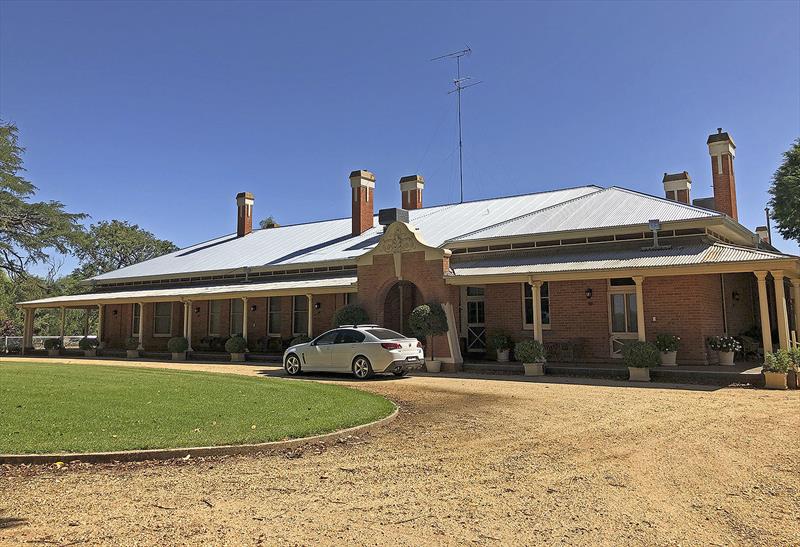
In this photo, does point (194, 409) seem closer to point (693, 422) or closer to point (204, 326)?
point (693, 422)

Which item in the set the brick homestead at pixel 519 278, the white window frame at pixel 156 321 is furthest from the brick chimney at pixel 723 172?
the white window frame at pixel 156 321

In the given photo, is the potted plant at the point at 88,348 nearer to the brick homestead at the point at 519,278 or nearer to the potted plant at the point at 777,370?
the brick homestead at the point at 519,278

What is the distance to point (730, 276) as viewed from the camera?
17.7 meters

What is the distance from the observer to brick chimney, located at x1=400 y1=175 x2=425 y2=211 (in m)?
28.4

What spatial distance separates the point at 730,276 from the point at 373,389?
11992 mm

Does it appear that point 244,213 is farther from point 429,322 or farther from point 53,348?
point 429,322

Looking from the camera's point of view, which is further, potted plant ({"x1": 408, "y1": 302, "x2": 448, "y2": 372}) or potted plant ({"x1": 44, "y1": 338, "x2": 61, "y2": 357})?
potted plant ({"x1": 44, "y1": 338, "x2": 61, "y2": 357})

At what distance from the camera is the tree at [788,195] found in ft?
103

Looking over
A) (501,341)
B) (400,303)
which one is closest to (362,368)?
(501,341)

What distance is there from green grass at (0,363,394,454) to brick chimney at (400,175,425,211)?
16.5 metres

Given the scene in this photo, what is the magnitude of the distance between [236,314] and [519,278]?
559 inches

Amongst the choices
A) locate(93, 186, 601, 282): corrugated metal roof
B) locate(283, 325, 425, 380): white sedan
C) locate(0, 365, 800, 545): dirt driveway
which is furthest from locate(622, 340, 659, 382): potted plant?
locate(93, 186, 601, 282): corrugated metal roof

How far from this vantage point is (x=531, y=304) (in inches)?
714

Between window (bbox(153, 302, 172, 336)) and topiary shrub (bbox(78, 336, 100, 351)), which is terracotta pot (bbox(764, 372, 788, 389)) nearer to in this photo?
window (bbox(153, 302, 172, 336))
